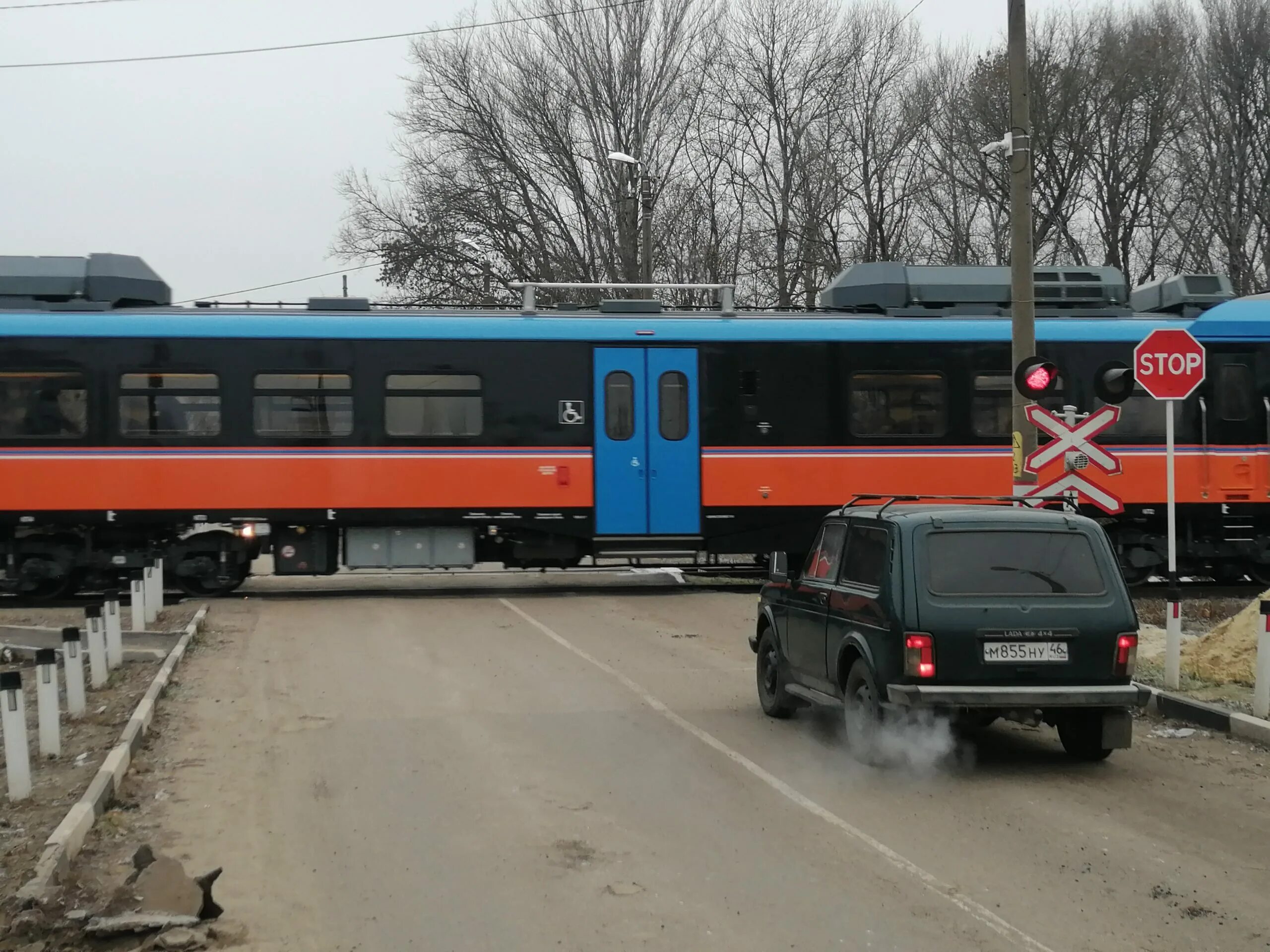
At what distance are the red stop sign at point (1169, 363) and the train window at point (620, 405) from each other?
8.22 metres

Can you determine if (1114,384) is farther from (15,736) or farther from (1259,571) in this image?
(15,736)

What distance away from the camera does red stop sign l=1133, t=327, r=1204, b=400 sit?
40.5 ft

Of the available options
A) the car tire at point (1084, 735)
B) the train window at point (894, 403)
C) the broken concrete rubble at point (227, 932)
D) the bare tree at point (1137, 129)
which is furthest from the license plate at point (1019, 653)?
the bare tree at point (1137, 129)

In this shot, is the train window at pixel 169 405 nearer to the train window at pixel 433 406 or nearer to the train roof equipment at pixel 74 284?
the train roof equipment at pixel 74 284

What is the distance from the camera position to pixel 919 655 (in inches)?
325

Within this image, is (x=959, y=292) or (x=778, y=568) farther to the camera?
(x=959, y=292)

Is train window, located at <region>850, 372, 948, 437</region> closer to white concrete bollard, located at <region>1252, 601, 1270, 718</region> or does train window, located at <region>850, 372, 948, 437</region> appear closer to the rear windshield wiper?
white concrete bollard, located at <region>1252, 601, 1270, 718</region>

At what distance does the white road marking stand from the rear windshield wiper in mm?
1825

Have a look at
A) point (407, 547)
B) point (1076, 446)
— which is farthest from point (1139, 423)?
point (407, 547)

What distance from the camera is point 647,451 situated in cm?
1942

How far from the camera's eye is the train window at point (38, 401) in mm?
18438

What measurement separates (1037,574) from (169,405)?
1318 cm

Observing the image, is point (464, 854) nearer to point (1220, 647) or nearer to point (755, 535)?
point (1220, 647)

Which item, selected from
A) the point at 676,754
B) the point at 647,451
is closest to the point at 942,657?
the point at 676,754
